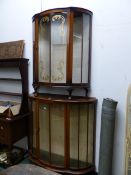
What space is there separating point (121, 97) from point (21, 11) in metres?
1.84

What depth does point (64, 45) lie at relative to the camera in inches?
82.4

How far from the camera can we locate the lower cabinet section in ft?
6.93

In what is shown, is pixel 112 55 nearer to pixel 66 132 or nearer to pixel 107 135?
pixel 107 135

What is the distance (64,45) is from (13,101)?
1286 mm

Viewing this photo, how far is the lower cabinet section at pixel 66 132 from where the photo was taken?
83.1 inches

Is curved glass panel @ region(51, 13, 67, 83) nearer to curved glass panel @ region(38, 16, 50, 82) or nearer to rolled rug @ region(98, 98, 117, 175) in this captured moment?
curved glass panel @ region(38, 16, 50, 82)

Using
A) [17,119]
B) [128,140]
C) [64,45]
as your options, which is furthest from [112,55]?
[17,119]

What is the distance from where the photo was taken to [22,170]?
4.52 feet

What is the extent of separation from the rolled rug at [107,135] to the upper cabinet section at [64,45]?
36cm

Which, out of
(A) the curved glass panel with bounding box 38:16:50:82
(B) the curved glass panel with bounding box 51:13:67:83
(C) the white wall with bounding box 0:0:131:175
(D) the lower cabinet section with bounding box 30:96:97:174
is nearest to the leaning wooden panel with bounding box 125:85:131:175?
(C) the white wall with bounding box 0:0:131:175

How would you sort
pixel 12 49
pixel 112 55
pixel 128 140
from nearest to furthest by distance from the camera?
pixel 128 140 < pixel 112 55 < pixel 12 49

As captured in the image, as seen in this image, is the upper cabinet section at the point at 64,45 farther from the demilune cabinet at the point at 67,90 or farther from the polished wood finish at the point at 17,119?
the polished wood finish at the point at 17,119

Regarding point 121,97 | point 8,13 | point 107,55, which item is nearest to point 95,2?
point 107,55

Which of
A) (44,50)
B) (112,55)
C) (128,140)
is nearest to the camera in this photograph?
(128,140)
